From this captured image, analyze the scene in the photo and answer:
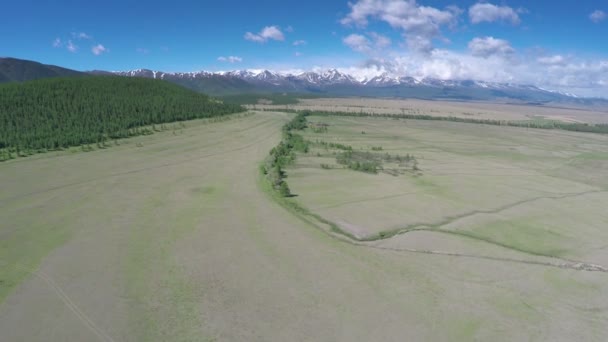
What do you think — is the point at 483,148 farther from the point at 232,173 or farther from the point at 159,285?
the point at 159,285

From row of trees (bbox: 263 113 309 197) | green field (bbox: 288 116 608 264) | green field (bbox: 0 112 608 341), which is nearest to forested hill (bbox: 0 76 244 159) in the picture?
green field (bbox: 0 112 608 341)

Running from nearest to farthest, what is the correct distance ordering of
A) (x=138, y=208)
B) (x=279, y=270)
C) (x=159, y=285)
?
1. (x=159, y=285)
2. (x=279, y=270)
3. (x=138, y=208)

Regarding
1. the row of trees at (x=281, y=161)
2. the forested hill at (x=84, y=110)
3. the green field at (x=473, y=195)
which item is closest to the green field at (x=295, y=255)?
the green field at (x=473, y=195)

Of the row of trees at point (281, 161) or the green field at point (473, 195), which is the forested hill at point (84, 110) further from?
the green field at point (473, 195)

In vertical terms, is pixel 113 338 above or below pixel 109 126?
below

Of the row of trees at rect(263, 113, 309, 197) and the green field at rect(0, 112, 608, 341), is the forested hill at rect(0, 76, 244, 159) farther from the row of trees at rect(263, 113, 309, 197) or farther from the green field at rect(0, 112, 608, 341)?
the row of trees at rect(263, 113, 309, 197)

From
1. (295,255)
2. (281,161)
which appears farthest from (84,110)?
(295,255)

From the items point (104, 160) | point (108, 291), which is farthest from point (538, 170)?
point (104, 160)
